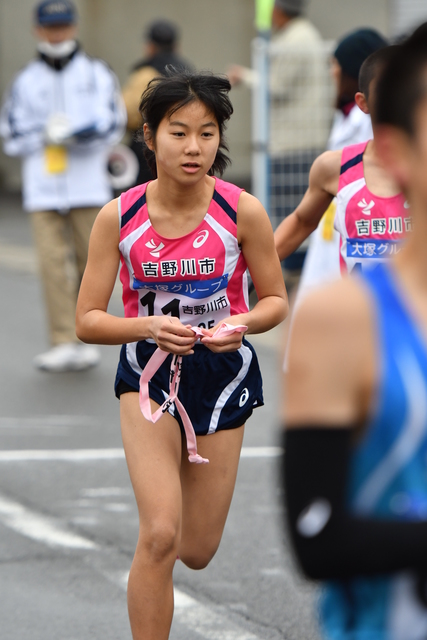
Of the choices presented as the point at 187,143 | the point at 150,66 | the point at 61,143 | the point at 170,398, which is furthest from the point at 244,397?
the point at 150,66

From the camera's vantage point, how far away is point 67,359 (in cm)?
862

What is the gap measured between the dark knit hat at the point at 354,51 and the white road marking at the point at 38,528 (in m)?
2.52

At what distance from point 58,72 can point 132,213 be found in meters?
5.10

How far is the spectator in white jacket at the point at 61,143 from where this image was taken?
8.55m

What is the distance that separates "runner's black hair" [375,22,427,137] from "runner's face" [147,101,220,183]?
2.00 metres

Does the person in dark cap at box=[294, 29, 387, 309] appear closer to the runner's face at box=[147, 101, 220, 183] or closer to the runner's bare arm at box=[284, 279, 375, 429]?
the runner's face at box=[147, 101, 220, 183]

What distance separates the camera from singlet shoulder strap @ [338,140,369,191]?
431 cm

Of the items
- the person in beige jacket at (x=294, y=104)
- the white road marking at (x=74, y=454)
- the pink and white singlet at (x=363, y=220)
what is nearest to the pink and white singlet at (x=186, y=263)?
the pink and white singlet at (x=363, y=220)

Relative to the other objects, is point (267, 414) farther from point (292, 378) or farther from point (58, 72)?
point (292, 378)

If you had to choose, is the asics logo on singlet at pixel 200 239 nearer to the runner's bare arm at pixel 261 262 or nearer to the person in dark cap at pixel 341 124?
the runner's bare arm at pixel 261 262

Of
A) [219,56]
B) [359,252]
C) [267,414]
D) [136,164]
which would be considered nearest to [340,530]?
[359,252]

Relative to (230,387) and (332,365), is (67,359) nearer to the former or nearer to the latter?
(230,387)

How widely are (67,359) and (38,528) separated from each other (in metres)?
3.32

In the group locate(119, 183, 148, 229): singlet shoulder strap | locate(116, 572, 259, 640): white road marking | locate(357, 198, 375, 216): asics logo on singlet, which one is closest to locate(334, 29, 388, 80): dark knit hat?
locate(357, 198, 375, 216): asics logo on singlet
